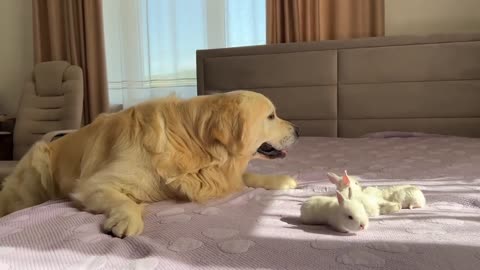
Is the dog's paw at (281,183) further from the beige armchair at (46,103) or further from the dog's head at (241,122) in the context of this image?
the beige armchair at (46,103)

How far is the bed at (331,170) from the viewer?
0.81 metres

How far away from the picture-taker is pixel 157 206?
1.25 meters

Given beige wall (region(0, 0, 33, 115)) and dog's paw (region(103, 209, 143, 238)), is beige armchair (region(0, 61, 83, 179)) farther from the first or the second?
dog's paw (region(103, 209, 143, 238))

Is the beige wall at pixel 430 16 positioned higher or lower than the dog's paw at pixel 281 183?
higher

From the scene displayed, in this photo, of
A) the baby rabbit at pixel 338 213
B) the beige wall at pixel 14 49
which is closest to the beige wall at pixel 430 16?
the baby rabbit at pixel 338 213

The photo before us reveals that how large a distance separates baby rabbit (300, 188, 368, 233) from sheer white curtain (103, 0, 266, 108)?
263 centimetres

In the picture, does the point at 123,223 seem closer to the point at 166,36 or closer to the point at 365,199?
the point at 365,199

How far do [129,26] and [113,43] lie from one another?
0.25 meters

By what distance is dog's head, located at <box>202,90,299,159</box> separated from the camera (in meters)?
1.36

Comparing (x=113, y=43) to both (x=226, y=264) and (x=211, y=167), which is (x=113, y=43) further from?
(x=226, y=264)


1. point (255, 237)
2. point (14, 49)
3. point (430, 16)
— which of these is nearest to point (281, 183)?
point (255, 237)

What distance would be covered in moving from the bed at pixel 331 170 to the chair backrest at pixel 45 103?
111 centimetres

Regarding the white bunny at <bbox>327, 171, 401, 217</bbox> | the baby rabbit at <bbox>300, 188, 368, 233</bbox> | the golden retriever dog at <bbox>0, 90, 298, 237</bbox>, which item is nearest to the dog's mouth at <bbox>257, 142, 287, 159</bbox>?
the golden retriever dog at <bbox>0, 90, 298, 237</bbox>

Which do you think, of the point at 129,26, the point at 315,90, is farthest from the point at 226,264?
the point at 129,26
